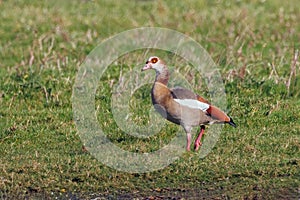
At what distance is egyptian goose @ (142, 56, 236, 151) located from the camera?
7820 mm

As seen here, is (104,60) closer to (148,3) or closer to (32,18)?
(32,18)

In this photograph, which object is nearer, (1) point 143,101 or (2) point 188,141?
(2) point 188,141

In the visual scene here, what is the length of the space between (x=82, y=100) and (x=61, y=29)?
14.2ft

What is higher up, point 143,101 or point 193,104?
point 193,104

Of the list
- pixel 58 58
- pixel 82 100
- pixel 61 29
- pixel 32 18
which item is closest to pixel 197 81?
pixel 82 100

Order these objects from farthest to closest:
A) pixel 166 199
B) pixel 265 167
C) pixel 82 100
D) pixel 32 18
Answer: pixel 32 18
pixel 82 100
pixel 265 167
pixel 166 199

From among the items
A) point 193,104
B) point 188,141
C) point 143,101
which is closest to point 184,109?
point 193,104

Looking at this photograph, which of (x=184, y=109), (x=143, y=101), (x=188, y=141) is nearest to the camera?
(x=184, y=109)

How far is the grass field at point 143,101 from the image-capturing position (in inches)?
288

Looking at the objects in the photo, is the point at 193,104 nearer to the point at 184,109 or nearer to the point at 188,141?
the point at 184,109

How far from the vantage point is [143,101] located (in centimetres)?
991

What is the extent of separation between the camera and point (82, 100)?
9.98 m

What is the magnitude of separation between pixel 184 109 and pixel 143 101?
213 centimetres

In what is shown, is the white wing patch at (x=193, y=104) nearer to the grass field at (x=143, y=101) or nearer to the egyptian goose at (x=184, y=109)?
the egyptian goose at (x=184, y=109)
